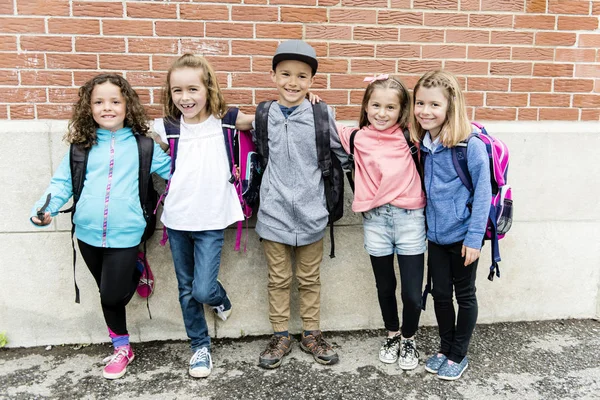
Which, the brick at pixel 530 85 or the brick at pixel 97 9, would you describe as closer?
the brick at pixel 97 9

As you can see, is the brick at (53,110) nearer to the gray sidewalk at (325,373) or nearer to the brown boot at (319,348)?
the gray sidewalk at (325,373)

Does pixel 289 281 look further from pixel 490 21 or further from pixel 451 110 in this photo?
pixel 490 21

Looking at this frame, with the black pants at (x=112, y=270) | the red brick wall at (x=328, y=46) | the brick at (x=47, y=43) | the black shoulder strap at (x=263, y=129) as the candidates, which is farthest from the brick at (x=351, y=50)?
the black pants at (x=112, y=270)

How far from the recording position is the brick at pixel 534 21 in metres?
3.61

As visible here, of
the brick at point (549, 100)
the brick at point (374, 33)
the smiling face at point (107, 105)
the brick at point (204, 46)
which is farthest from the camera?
the brick at point (549, 100)

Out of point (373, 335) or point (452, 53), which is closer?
point (452, 53)

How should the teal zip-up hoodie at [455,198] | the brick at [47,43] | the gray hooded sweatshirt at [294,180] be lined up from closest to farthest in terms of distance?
the teal zip-up hoodie at [455,198]
the gray hooded sweatshirt at [294,180]
the brick at [47,43]

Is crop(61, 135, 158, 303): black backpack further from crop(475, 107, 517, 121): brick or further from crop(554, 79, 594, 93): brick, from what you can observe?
crop(554, 79, 594, 93): brick

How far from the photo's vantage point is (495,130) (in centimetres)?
366

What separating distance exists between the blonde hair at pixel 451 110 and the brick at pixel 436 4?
0.74m

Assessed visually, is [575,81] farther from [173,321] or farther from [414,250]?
[173,321]

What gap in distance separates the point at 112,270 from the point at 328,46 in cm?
195

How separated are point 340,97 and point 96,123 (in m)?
1.54

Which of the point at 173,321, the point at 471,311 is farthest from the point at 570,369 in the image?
the point at 173,321
